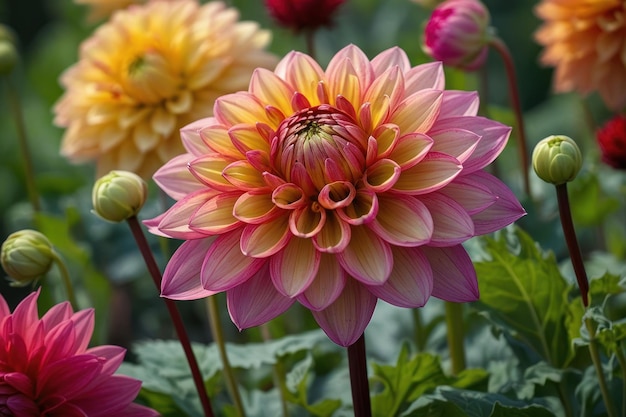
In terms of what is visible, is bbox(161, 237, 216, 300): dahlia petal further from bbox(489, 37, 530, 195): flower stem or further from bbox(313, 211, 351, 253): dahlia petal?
bbox(489, 37, 530, 195): flower stem

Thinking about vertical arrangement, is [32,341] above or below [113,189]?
below

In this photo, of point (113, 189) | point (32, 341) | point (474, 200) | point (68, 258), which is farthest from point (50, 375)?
point (68, 258)

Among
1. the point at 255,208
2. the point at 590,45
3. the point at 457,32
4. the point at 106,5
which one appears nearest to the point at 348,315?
the point at 255,208

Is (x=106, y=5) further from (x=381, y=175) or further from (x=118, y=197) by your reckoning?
(x=381, y=175)

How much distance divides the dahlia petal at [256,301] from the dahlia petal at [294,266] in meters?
0.01

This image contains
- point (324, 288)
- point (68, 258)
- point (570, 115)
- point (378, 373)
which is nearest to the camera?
point (324, 288)

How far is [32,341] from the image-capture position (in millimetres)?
864

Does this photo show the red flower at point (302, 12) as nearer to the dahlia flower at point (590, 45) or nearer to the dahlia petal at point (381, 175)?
the dahlia flower at point (590, 45)

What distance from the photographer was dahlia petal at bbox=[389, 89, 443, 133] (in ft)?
2.67

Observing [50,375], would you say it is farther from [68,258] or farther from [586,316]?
[68,258]

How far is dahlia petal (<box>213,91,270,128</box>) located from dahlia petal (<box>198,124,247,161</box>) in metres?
0.01

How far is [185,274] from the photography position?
82 cm

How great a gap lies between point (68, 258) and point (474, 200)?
36.8 inches

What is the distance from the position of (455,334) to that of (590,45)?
515 millimetres
